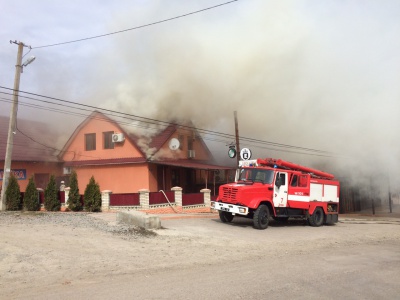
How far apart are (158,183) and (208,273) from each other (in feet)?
45.9

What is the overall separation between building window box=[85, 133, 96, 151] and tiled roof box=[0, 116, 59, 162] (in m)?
2.24

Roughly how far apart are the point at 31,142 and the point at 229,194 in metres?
15.8

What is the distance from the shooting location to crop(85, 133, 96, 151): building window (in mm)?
21750

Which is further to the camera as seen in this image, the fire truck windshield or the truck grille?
the fire truck windshield

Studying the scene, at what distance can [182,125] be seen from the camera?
74.3 feet

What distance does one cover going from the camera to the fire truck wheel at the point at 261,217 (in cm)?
1220

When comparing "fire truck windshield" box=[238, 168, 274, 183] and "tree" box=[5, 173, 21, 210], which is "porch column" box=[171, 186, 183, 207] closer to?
"fire truck windshield" box=[238, 168, 274, 183]

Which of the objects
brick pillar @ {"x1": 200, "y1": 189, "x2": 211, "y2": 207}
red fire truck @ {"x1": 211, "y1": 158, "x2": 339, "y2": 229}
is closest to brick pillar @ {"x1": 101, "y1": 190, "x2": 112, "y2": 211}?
brick pillar @ {"x1": 200, "y1": 189, "x2": 211, "y2": 207}

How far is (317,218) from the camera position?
14656 millimetres

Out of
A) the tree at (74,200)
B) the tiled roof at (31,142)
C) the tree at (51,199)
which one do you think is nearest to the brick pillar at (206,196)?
the tree at (74,200)

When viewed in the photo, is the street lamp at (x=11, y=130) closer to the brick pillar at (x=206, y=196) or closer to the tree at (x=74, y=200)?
the tree at (x=74, y=200)

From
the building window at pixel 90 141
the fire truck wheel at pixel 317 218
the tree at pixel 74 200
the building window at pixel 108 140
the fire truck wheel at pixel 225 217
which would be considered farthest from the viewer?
the building window at pixel 90 141

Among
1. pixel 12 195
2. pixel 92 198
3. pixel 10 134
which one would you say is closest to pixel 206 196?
pixel 92 198

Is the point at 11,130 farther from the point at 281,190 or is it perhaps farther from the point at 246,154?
the point at 281,190
